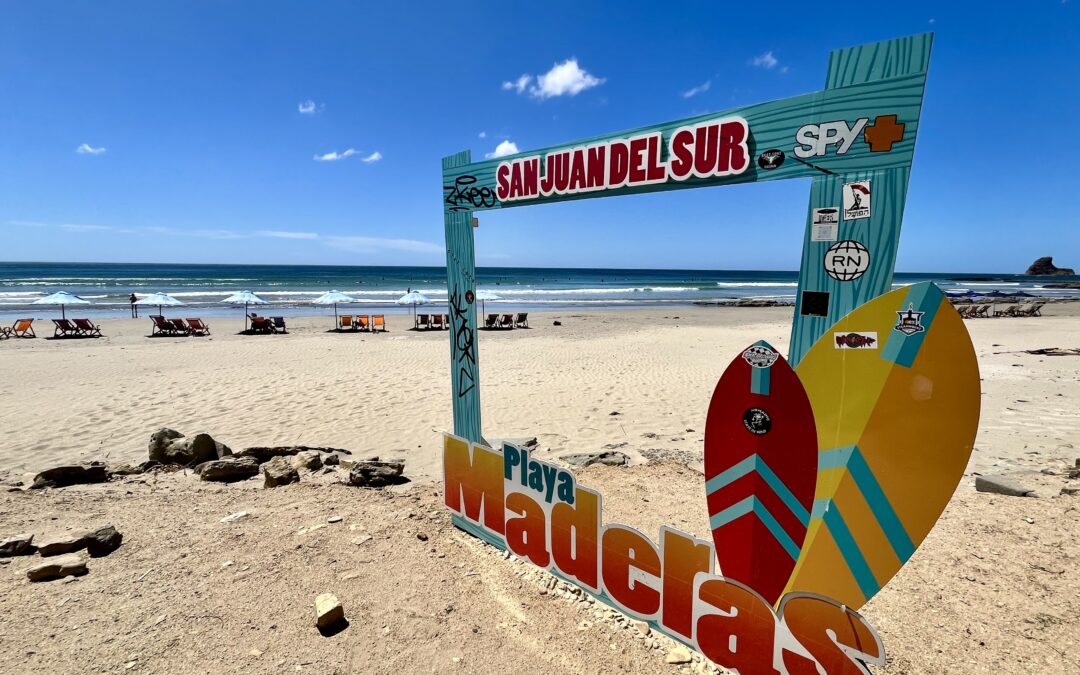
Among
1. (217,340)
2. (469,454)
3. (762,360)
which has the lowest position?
(217,340)

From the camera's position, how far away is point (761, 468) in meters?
2.35

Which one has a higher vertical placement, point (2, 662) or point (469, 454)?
point (469, 454)

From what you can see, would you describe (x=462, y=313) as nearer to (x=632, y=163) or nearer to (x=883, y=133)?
(x=632, y=163)

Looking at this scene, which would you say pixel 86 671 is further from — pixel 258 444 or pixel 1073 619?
pixel 1073 619

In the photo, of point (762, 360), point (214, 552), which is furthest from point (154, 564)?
point (762, 360)

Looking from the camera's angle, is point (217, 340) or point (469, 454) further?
point (217, 340)

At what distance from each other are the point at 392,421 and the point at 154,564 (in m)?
4.15

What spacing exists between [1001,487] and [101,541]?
23.9 ft

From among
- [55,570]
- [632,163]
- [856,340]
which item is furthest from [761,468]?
[55,570]

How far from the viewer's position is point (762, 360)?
2283 mm

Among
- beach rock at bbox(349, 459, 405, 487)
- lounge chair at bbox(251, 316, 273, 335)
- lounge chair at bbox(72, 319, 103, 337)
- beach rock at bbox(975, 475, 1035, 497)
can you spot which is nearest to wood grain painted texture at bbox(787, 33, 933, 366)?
beach rock at bbox(975, 475, 1035, 497)

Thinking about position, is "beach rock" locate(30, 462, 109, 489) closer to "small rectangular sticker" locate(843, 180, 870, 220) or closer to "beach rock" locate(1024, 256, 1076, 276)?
"small rectangular sticker" locate(843, 180, 870, 220)

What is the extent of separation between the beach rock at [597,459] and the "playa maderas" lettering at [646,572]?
1.89 metres

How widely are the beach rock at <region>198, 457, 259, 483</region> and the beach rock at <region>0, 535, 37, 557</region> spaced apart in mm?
1464
